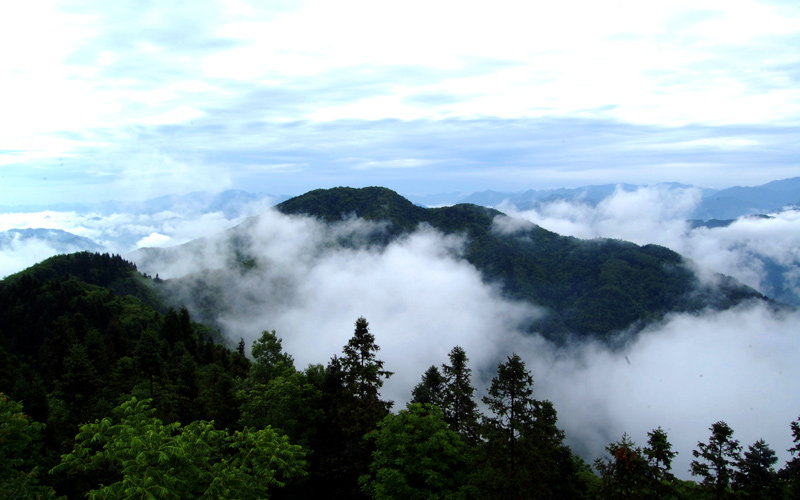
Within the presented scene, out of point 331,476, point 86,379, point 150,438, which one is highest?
point 150,438

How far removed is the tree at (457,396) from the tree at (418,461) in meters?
4.57

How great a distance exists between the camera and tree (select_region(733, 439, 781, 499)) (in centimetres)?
2522

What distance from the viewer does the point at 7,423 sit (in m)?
16.5

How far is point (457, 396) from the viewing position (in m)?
32.8

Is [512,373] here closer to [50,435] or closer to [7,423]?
[7,423]

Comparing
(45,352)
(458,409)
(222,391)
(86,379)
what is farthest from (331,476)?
(45,352)

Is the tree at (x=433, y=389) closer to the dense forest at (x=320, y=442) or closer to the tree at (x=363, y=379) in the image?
the dense forest at (x=320, y=442)

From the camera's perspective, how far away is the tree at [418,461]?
2438cm

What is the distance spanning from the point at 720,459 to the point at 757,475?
3424 mm

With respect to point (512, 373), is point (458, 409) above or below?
below

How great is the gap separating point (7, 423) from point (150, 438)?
6.15 metres

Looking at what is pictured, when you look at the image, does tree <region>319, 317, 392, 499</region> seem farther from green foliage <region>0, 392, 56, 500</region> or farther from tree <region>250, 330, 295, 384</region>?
green foliage <region>0, 392, 56, 500</region>

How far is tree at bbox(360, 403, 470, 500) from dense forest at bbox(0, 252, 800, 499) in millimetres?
94

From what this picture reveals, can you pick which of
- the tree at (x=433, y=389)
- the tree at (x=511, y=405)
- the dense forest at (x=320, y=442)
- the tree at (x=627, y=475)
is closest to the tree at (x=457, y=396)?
the dense forest at (x=320, y=442)
